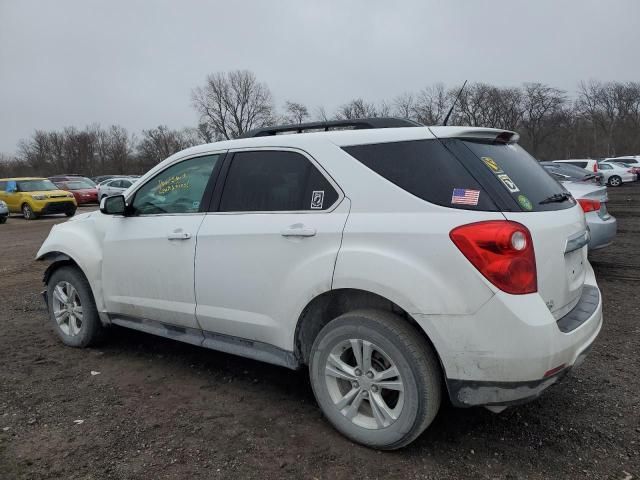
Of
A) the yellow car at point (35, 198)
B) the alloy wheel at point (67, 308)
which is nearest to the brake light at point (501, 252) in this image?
the alloy wheel at point (67, 308)

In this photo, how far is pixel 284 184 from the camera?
3180 mm

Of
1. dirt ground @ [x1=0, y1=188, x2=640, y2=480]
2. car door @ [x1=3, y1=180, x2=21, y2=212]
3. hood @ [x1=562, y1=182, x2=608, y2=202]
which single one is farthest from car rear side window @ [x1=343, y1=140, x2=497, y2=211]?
car door @ [x1=3, y1=180, x2=21, y2=212]

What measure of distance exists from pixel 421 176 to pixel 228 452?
1857mm

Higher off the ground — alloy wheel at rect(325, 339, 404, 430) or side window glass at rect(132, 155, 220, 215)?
side window glass at rect(132, 155, 220, 215)

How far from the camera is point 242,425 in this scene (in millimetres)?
3139

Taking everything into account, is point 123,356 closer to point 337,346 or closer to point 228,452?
point 228,452

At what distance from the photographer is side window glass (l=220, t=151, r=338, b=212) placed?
301 cm

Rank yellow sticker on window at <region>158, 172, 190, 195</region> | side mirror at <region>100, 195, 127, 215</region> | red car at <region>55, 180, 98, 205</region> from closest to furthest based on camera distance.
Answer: yellow sticker on window at <region>158, 172, 190, 195</region>
side mirror at <region>100, 195, 127, 215</region>
red car at <region>55, 180, 98, 205</region>

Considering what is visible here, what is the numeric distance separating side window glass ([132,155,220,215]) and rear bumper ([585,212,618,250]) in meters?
4.99

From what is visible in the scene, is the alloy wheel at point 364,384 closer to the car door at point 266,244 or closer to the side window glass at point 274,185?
the car door at point 266,244

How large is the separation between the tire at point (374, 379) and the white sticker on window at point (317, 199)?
0.66m

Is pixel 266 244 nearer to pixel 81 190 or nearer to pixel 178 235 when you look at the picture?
pixel 178 235

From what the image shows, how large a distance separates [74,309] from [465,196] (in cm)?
361

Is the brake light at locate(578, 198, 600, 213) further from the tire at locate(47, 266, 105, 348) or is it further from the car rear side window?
the tire at locate(47, 266, 105, 348)
